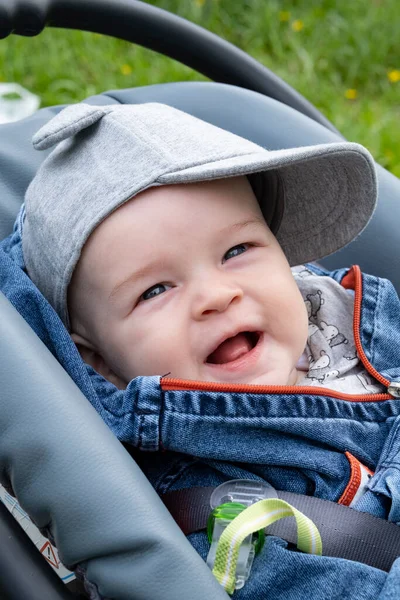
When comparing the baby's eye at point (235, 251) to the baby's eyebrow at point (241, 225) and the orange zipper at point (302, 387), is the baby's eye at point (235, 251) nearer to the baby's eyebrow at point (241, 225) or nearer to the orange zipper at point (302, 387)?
the baby's eyebrow at point (241, 225)

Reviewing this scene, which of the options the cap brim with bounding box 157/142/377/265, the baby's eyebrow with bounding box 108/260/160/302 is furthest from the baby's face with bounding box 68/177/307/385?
the cap brim with bounding box 157/142/377/265

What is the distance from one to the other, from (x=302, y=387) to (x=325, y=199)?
33cm

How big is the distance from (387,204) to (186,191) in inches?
18.0

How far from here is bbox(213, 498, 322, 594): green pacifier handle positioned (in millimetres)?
913

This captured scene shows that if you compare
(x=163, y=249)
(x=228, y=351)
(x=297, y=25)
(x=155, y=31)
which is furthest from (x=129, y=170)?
(x=297, y=25)

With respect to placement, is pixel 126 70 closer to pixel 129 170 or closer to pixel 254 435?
pixel 129 170

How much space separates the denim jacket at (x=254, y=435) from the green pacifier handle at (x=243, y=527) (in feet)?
0.12

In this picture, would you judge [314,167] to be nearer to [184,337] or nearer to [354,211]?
[354,211]

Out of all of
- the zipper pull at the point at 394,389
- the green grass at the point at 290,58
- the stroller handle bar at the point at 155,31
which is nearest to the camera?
the zipper pull at the point at 394,389

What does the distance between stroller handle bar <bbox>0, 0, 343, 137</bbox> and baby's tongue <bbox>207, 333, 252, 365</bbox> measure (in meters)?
0.62

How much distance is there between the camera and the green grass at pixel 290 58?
2.92m

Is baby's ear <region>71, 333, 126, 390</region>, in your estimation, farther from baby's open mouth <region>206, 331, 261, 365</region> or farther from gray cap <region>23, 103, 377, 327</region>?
baby's open mouth <region>206, 331, 261, 365</region>

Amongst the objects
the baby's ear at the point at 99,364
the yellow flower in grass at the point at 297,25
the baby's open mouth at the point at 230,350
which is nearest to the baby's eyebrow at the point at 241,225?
the baby's open mouth at the point at 230,350

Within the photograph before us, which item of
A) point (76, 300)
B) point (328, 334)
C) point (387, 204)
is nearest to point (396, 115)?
point (387, 204)
